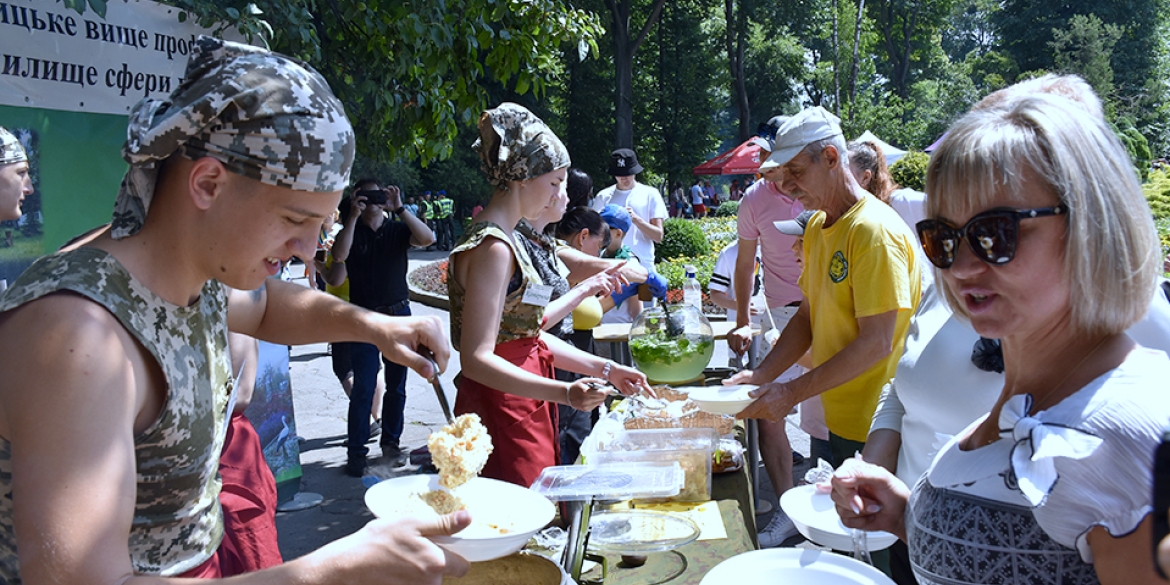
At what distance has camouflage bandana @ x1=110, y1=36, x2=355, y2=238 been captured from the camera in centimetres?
125

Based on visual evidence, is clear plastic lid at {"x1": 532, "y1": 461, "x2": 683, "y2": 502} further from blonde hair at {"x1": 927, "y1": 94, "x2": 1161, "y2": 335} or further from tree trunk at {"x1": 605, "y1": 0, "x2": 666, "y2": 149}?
tree trunk at {"x1": 605, "y1": 0, "x2": 666, "y2": 149}

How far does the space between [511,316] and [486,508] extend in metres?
1.18

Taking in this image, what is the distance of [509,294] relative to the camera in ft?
9.19

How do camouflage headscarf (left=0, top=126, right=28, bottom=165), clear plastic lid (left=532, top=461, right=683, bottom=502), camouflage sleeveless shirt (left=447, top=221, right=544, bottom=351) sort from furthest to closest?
camouflage headscarf (left=0, top=126, right=28, bottom=165) < camouflage sleeveless shirt (left=447, top=221, right=544, bottom=351) < clear plastic lid (left=532, top=461, right=683, bottom=502)

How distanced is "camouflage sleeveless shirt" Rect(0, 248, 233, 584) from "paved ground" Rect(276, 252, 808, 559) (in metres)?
3.09

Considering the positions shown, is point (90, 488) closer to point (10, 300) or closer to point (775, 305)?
point (10, 300)

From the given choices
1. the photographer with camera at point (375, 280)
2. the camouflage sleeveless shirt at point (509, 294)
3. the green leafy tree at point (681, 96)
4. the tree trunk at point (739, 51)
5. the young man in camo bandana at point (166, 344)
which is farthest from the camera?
the tree trunk at point (739, 51)

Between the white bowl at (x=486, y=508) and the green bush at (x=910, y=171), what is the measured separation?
9.54 m

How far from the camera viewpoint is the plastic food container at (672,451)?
94.4 inches

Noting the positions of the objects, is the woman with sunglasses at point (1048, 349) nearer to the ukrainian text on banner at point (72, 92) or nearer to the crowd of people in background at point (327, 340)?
the crowd of people in background at point (327, 340)

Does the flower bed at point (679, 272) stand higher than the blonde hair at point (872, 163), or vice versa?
the blonde hair at point (872, 163)

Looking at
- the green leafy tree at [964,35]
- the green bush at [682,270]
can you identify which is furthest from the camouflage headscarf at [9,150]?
the green leafy tree at [964,35]

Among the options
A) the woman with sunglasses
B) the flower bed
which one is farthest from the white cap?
the flower bed

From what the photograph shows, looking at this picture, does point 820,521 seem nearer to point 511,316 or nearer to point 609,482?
point 609,482
